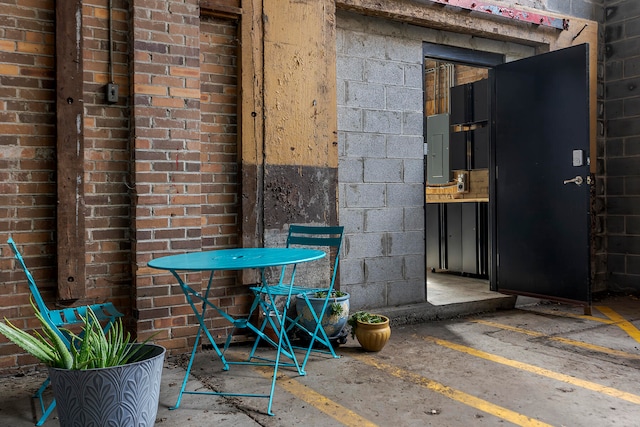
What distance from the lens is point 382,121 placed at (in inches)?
180

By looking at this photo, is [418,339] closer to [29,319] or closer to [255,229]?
[255,229]

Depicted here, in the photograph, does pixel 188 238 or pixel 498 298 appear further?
pixel 498 298

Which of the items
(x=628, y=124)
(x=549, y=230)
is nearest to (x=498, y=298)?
(x=549, y=230)

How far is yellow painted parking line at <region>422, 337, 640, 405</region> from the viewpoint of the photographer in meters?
2.85

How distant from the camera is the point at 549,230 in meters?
4.90

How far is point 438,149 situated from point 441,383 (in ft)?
15.7

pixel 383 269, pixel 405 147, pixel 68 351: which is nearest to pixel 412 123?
pixel 405 147

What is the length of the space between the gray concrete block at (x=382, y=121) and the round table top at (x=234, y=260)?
174cm

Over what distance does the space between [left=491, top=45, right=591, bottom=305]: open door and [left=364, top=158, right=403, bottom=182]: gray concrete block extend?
1.29 meters

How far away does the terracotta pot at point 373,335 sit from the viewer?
3.63 meters

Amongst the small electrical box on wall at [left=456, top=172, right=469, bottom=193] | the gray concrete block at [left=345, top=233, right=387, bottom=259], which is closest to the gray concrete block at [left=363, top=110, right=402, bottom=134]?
the gray concrete block at [left=345, top=233, right=387, bottom=259]

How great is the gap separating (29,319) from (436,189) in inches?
220

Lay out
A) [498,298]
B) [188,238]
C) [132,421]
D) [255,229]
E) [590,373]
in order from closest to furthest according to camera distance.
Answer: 1. [132,421]
2. [590,373]
3. [188,238]
4. [255,229]
5. [498,298]

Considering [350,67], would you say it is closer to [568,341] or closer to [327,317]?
[327,317]
